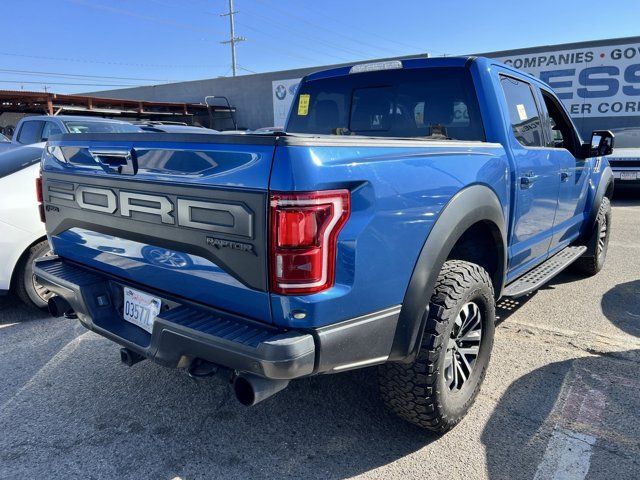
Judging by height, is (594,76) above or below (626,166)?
above

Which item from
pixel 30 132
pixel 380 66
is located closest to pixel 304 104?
pixel 380 66

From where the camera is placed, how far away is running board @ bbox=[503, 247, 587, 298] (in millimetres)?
3307

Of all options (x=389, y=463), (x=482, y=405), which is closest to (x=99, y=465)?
(x=389, y=463)

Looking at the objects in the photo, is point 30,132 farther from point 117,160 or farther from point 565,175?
point 565,175

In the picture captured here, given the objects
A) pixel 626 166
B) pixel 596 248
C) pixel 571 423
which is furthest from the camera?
pixel 626 166

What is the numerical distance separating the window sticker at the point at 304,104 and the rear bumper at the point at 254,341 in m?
2.15

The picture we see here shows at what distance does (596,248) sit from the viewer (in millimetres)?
5109

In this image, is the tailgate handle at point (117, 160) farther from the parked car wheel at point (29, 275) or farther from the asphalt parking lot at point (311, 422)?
the parked car wheel at point (29, 275)

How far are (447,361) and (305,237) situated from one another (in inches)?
48.2

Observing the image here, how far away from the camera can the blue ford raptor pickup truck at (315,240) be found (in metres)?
1.79

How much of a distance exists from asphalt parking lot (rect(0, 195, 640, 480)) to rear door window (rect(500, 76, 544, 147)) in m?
1.51

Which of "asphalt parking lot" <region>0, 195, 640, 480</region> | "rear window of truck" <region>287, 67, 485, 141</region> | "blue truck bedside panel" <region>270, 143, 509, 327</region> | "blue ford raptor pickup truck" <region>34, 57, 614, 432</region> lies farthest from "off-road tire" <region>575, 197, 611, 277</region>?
"blue truck bedside panel" <region>270, 143, 509, 327</region>

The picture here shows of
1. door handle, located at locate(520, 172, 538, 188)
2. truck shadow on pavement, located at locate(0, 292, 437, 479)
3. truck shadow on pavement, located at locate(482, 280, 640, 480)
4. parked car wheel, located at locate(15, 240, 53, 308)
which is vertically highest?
door handle, located at locate(520, 172, 538, 188)

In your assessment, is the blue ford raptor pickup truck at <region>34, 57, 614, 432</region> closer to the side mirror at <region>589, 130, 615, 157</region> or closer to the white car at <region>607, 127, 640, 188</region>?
the side mirror at <region>589, 130, 615, 157</region>
